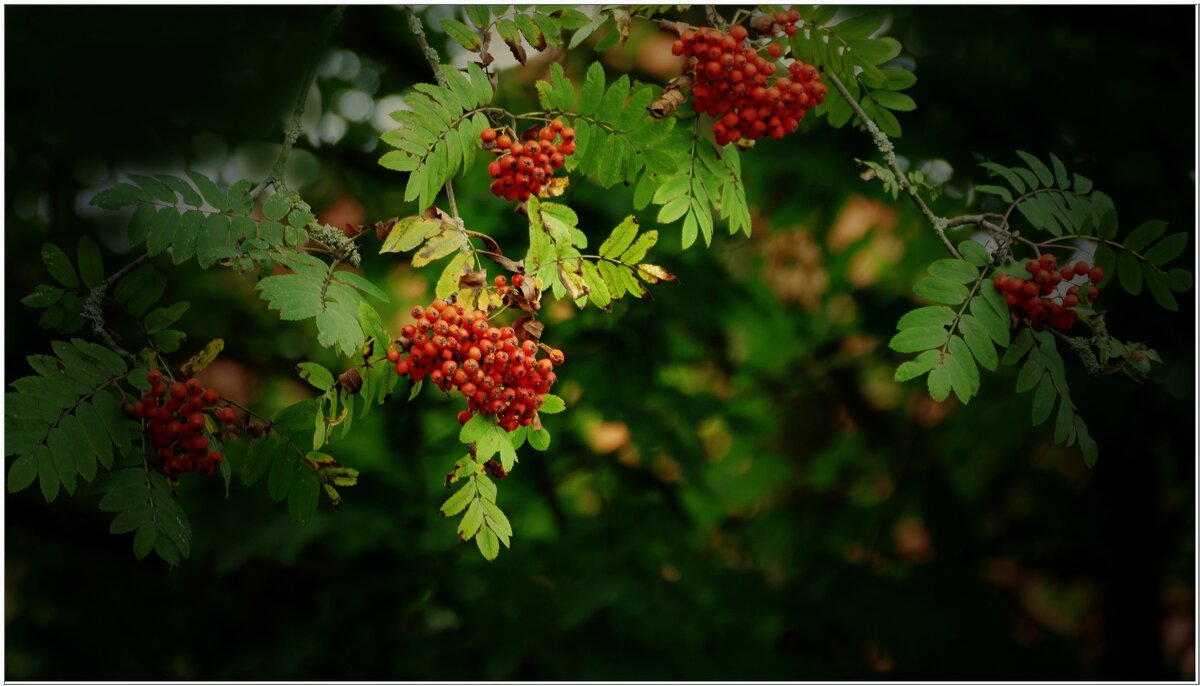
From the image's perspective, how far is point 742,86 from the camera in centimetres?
94

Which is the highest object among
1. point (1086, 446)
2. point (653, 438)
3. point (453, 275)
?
point (453, 275)

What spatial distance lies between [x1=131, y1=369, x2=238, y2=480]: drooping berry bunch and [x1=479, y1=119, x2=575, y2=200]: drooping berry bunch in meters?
0.33

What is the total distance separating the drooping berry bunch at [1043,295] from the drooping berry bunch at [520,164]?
475mm

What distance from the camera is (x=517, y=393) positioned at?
84 centimetres

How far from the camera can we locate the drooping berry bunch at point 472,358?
0.82 meters

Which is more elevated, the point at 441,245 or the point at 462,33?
the point at 462,33

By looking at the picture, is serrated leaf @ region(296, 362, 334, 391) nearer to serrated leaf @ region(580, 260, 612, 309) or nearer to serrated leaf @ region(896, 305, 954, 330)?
serrated leaf @ region(580, 260, 612, 309)

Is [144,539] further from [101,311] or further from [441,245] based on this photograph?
[441,245]

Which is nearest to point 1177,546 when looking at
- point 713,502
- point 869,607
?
point 869,607

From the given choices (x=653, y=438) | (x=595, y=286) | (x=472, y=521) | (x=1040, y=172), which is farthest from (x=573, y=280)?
(x=653, y=438)

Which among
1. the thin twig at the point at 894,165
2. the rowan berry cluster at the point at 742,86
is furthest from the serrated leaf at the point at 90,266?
the thin twig at the point at 894,165

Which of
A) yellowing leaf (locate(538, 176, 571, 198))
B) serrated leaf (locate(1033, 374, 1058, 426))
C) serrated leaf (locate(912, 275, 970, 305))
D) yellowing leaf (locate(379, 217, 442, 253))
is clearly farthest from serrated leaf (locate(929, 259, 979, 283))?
yellowing leaf (locate(379, 217, 442, 253))

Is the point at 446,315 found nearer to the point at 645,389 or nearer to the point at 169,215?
the point at 169,215

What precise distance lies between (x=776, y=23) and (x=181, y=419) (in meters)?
0.71
